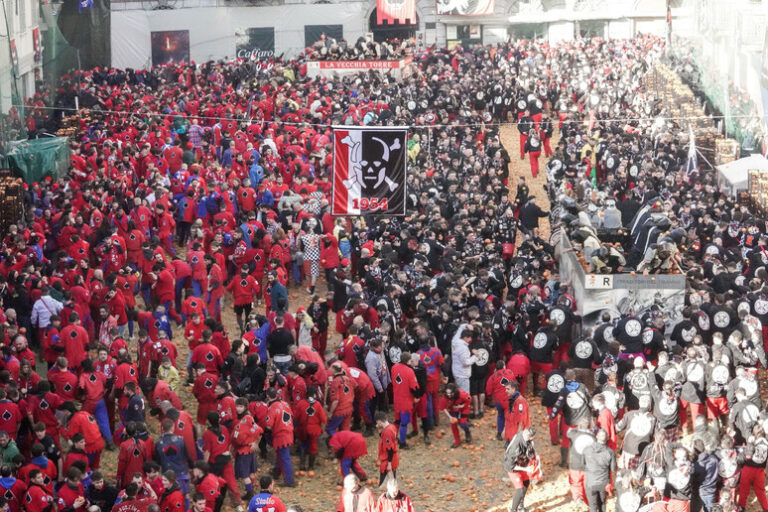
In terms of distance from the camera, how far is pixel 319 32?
166 feet

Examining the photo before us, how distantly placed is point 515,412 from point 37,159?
604 inches

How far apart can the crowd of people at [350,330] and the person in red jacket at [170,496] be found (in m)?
0.04

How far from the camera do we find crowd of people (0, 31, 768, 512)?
1305 centimetres

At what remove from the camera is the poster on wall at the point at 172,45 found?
50.5 m

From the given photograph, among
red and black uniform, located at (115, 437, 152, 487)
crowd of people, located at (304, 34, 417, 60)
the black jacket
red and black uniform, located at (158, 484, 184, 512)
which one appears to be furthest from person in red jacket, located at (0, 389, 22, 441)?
crowd of people, located at (304, 34, 417, 60)

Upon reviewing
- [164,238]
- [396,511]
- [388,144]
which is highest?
[388,144]

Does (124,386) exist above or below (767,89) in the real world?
below

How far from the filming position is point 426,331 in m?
15.6

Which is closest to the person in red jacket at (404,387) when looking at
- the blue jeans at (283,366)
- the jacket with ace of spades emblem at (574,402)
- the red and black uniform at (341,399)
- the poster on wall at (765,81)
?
the red and black uniform at (341,399)

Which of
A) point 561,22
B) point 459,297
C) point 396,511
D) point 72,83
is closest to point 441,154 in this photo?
point 459,297

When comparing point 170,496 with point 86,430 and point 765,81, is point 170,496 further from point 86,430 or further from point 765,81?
point 765,81

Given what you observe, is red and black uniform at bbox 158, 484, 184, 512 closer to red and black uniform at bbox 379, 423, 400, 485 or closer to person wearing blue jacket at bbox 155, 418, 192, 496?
person wearing blue jacket at bbox 155, 418, 192, 496

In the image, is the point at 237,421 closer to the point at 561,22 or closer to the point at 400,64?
the point at 400,64

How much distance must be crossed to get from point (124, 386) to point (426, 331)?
154 inches
